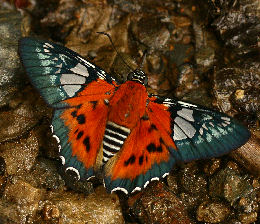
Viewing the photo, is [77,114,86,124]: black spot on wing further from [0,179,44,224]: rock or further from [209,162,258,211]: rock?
[209,162,258,211]: rock

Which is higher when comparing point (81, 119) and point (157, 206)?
point (81, 119)

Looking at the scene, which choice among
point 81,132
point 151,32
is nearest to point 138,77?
point 81,132

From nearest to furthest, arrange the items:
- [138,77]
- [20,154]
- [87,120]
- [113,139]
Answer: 1. [113,139]
2. [87,120]
3. [138,77]
4. [20,154]

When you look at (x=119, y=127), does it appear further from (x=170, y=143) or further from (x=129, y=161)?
(x=170, y=143)

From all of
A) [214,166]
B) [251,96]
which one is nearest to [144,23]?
[251,96]

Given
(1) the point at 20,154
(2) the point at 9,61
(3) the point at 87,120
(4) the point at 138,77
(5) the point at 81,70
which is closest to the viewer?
(3) the point at 87,120

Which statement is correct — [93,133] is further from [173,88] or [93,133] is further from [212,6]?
[212,6]

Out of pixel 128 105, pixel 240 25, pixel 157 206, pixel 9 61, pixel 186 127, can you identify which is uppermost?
pixel 240 25

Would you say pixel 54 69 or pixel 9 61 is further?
pixel 9 61
